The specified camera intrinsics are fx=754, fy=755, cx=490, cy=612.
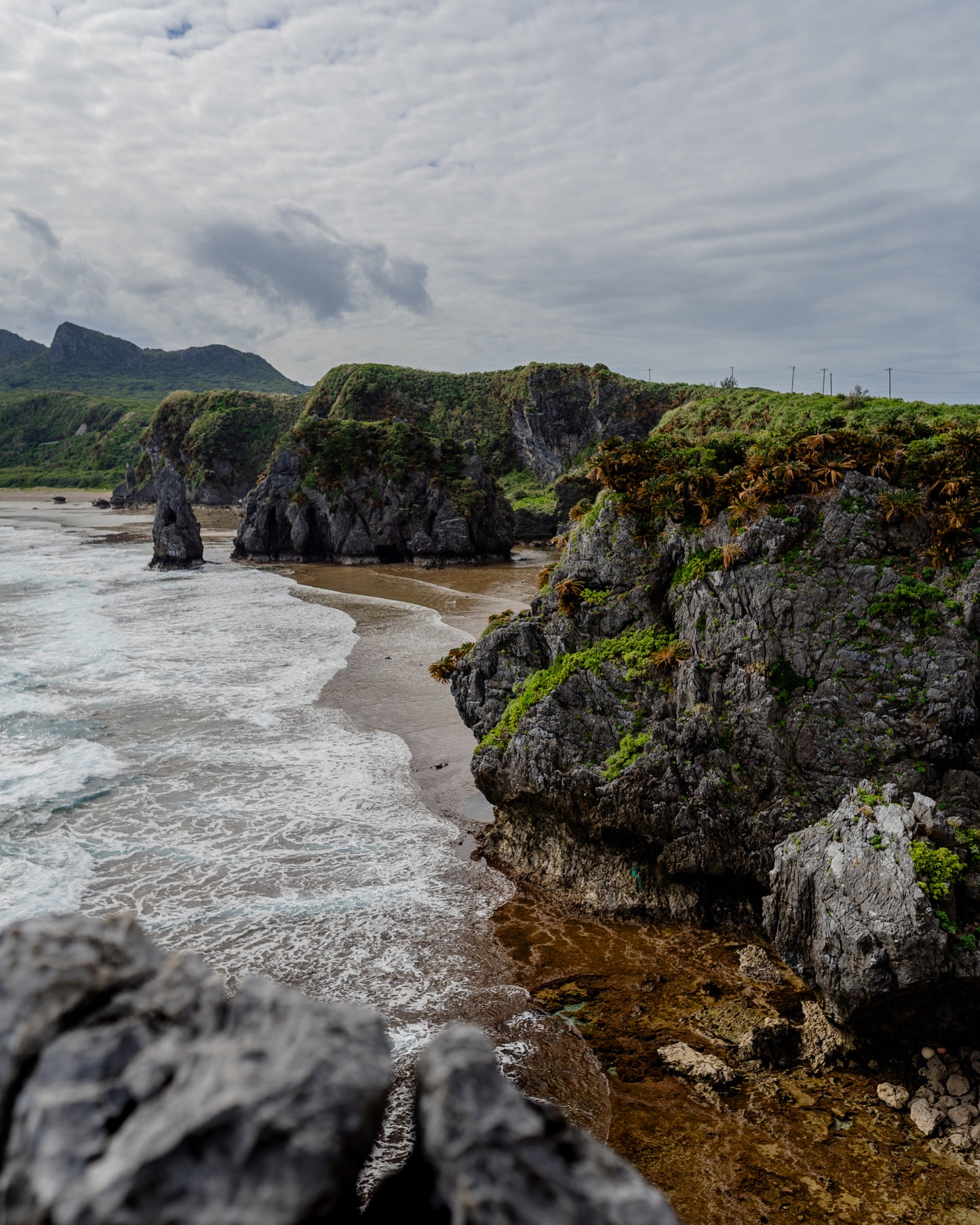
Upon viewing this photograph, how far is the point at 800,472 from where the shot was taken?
43.9 ft

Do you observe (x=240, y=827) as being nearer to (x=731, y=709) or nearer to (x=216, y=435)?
(x=731, y=709)

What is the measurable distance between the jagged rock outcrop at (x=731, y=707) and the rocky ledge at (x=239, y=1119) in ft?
31.9

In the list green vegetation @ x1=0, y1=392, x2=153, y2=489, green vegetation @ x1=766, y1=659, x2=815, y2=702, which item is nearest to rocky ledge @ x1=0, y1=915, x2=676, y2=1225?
green vegetation @ x1=766, y1=659, x2=815, y2=702

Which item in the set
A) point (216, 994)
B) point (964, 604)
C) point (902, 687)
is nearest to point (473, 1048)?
point (216, 994)

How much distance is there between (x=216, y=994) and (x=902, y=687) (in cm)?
1126

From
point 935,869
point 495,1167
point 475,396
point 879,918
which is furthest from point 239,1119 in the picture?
point 475,396

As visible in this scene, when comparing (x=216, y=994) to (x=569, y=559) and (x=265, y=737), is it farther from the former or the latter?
(x=265, y=737)

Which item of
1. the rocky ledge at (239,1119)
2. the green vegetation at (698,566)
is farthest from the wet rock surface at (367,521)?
the rocky ledge at (239,1119)

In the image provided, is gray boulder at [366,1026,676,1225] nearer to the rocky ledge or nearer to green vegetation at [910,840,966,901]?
the rocky ledge

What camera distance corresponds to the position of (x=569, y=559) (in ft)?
52.3

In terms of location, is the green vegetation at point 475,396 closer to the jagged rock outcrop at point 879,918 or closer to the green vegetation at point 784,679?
the green vegetation at point 784,679

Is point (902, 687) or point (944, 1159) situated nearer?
point (944, 1159)

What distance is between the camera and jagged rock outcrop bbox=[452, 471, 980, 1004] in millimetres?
11758

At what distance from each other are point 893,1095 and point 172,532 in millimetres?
54014
